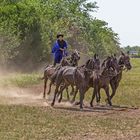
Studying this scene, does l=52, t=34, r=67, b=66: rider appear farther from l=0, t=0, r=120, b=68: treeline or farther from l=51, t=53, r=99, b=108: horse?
l=0, t=0, r=120, b=68: treeline

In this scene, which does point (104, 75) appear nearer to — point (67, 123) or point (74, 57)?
point (74, 57)

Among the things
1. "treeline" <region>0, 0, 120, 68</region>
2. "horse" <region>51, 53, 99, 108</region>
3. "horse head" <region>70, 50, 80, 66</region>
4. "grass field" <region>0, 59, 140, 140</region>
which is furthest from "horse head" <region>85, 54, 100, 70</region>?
"treeline" <region>0, 0, 120, 68</region>

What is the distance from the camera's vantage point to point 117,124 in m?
16.4

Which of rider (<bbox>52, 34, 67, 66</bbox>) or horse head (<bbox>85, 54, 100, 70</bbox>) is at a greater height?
rider (<bbox>52, 34, 67, 66</bbox>)

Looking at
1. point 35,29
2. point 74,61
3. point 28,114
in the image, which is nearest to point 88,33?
point 35,29

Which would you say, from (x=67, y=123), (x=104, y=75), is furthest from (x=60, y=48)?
(x=67, y=123)

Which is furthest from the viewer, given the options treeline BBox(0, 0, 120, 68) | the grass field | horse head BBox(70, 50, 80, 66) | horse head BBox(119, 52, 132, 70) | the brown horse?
treeline BBox(0, 0, 120, 68)

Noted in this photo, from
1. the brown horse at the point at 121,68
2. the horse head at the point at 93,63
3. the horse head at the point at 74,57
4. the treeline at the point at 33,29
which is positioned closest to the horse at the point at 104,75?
the horse head at the point at 93,63

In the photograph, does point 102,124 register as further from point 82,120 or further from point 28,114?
point 28,114

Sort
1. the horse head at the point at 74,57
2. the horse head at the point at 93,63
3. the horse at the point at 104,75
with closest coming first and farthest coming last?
the horse head at the point at 93,63 → the horse at the point at 104,75 → the horse head at the point at 74,57

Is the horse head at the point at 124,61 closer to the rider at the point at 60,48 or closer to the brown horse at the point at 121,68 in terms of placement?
the brown horse at the point at 121,68

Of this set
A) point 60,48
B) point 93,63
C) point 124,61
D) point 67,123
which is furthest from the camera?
point 60,48

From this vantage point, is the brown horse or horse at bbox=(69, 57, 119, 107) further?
the brown horse

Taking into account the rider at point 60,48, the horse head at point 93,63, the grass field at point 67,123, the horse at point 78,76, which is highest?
the rider at point 60,48
